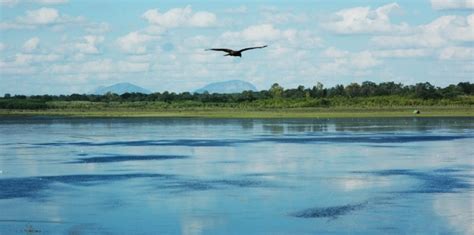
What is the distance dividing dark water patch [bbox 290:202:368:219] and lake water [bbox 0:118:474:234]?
28 millimetres

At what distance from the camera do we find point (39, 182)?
31.8 meters

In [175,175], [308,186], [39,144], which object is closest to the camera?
[308,186]

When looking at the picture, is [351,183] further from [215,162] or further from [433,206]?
[215,162]

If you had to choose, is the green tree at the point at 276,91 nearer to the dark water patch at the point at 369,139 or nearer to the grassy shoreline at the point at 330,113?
the grassy shoreline at the point at 330,113

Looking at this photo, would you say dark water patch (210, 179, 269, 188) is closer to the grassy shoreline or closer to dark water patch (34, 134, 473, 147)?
dark water patch (34, 134, 473, 147)

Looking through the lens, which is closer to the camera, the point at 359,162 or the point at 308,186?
the point at 308,186

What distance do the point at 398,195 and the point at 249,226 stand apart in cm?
731

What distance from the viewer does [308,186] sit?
29.6 metres

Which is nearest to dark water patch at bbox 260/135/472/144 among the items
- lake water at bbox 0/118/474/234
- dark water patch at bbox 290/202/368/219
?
lake water at bbox 0/118/474/234

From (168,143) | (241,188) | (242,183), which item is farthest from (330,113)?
(241,188)

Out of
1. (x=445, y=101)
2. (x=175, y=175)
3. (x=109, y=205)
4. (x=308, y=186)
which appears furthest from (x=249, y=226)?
(x=445, y=101)

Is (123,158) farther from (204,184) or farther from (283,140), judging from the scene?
(283,140)

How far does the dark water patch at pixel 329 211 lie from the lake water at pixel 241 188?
0.03 meters

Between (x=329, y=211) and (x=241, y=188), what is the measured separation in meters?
5.76
